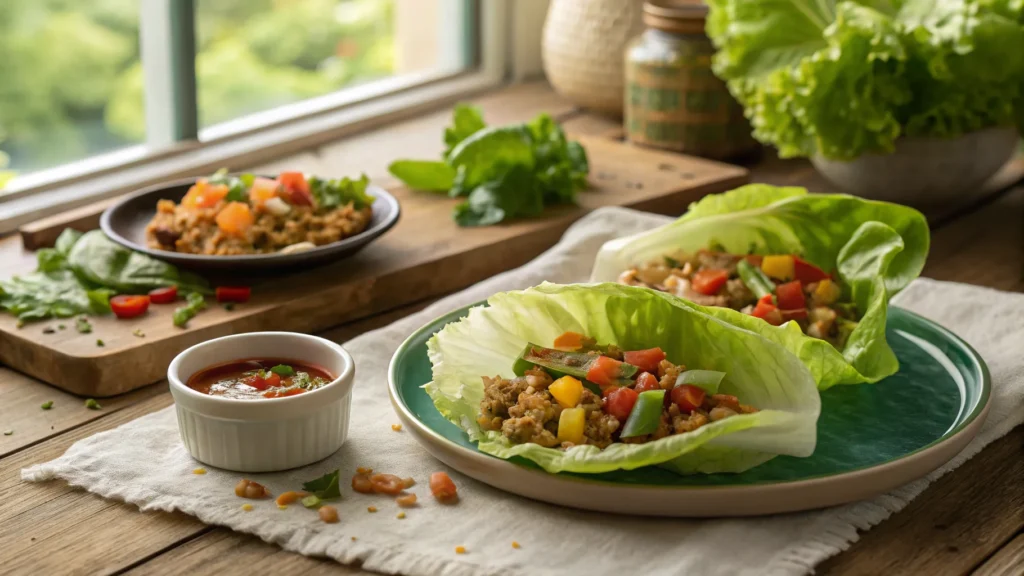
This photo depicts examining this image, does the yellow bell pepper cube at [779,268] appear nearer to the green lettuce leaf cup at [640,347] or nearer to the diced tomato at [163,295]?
the green lettuce leaf cup at [640,347]

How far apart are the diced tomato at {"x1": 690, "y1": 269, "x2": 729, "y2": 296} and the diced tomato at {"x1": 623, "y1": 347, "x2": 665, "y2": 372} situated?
45 centimetres

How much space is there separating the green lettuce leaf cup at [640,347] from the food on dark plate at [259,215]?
2.54ft

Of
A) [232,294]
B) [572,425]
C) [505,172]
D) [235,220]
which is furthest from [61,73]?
[572,425]

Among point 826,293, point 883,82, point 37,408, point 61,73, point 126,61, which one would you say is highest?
point 883,82

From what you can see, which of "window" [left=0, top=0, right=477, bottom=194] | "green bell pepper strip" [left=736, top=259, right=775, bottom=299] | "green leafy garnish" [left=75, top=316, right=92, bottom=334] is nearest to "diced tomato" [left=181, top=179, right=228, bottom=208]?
"green leafy garnish" [left=75, top=316, right=92, bottom=334]

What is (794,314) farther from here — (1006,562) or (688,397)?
(1006,562)

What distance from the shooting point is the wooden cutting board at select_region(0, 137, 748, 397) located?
2568 mm

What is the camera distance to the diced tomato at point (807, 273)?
8.66ft

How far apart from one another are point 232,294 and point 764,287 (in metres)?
1.19

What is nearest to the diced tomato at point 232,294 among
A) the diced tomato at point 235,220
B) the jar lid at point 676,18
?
the diced tomato at point 235,220

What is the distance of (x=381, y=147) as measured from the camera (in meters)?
4.35

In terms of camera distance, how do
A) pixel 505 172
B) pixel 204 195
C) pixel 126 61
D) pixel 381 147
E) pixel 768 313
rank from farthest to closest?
pixel 126 61
pixel 381 147
pixel 505 172
pixel 204 195
pixel 768 313

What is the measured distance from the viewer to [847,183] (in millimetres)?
3623

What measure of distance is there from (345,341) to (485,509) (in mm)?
941
